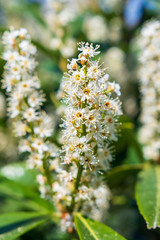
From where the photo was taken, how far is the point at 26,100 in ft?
5.15

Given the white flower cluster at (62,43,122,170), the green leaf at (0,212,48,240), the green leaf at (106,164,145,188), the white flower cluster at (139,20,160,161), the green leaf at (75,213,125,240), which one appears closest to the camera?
the white flower cluster at (62,43,122,170)

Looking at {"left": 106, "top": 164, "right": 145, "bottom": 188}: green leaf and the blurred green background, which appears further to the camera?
the blurred green background

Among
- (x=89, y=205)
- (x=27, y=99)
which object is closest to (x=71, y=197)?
(x=89, y=205)

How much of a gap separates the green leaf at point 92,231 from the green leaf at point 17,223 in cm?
24

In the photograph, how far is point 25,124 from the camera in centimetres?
156

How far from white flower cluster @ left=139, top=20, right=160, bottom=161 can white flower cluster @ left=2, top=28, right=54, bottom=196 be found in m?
0.94

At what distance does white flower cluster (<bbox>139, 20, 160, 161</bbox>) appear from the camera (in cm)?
205

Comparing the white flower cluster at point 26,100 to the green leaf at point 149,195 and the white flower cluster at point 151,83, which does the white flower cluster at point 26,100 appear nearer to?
the green leaf at point 149,195

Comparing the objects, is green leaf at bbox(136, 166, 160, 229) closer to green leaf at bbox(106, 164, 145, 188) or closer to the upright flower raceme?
green leaf at bbox(106, 164, 145, 188)

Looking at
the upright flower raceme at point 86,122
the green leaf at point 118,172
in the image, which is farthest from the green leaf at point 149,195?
the upright flower raceme at point 86,122

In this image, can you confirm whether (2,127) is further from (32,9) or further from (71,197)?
(71,197)

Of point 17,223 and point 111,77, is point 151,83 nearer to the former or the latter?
point 111,77

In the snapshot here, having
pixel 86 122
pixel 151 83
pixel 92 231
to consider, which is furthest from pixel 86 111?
pixel 151 83

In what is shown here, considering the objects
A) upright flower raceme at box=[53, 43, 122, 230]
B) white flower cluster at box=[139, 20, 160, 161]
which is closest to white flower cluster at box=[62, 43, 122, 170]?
upright flower raceme at box=[53, 43, 122, 230]
